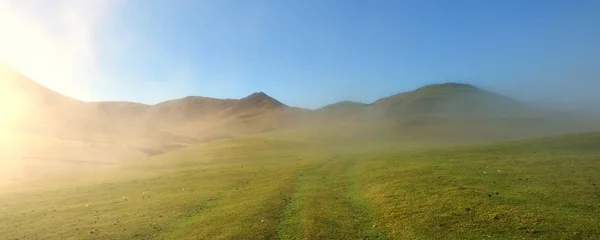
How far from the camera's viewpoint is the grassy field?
23.2 m

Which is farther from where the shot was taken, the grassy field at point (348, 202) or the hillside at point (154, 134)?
the hillside at point (154, 134)

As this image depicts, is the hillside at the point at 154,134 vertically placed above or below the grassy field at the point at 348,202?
above

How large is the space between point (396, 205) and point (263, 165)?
3210cm

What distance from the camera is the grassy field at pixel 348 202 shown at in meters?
23.2

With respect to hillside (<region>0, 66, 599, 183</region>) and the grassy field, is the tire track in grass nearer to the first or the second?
the grassy field

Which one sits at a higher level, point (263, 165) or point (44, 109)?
point (44, 109)

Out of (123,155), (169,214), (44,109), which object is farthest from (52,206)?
(44,109)

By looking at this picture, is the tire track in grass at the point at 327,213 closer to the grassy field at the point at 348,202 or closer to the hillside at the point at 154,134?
the grassy field at the point at 348,202

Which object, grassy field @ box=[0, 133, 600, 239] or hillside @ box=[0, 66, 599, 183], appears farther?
hillside @ box=[0, 66, 599, 183]

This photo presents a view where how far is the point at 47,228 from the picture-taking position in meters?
28.8

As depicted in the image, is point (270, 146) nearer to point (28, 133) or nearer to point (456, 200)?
point (456, 200)

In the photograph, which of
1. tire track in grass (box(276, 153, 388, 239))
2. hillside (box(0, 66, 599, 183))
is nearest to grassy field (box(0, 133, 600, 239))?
tire track in grass (box(276, 153, 388, 239))

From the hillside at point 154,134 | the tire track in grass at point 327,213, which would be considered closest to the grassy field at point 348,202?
the tire track in grass at point 327,213

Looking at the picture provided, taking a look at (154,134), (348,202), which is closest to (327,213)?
(348,202)
